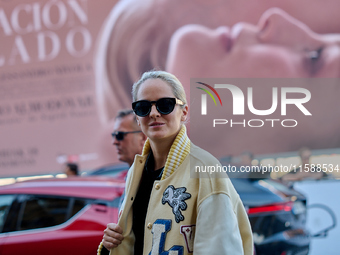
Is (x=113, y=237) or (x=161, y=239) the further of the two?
(x=113, y=237)

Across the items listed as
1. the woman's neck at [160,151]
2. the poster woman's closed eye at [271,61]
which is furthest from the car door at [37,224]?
the poster woman's closed eye at [271,61]

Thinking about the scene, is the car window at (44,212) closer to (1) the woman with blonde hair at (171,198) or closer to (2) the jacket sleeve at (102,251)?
(2) the jacket sleeve at (102,251)

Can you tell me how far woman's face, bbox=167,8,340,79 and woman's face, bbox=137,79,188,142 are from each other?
7319 millimetres

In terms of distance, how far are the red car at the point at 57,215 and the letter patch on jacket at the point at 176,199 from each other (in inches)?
72.5

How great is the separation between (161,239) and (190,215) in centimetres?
13

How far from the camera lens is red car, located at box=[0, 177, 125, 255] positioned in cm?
337

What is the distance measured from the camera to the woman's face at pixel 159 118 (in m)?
1.68

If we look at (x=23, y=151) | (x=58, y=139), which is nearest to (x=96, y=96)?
(x=58, y=139)

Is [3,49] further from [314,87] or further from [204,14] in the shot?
[314,87]

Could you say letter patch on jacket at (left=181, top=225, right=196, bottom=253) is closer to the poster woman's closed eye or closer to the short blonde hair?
the short blonde hair

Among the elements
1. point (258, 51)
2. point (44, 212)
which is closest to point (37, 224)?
point (44, 212)

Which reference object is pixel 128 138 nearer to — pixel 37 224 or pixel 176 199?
pixel 37 224

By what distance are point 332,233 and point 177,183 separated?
5.21 metres

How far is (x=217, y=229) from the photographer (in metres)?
1.42
